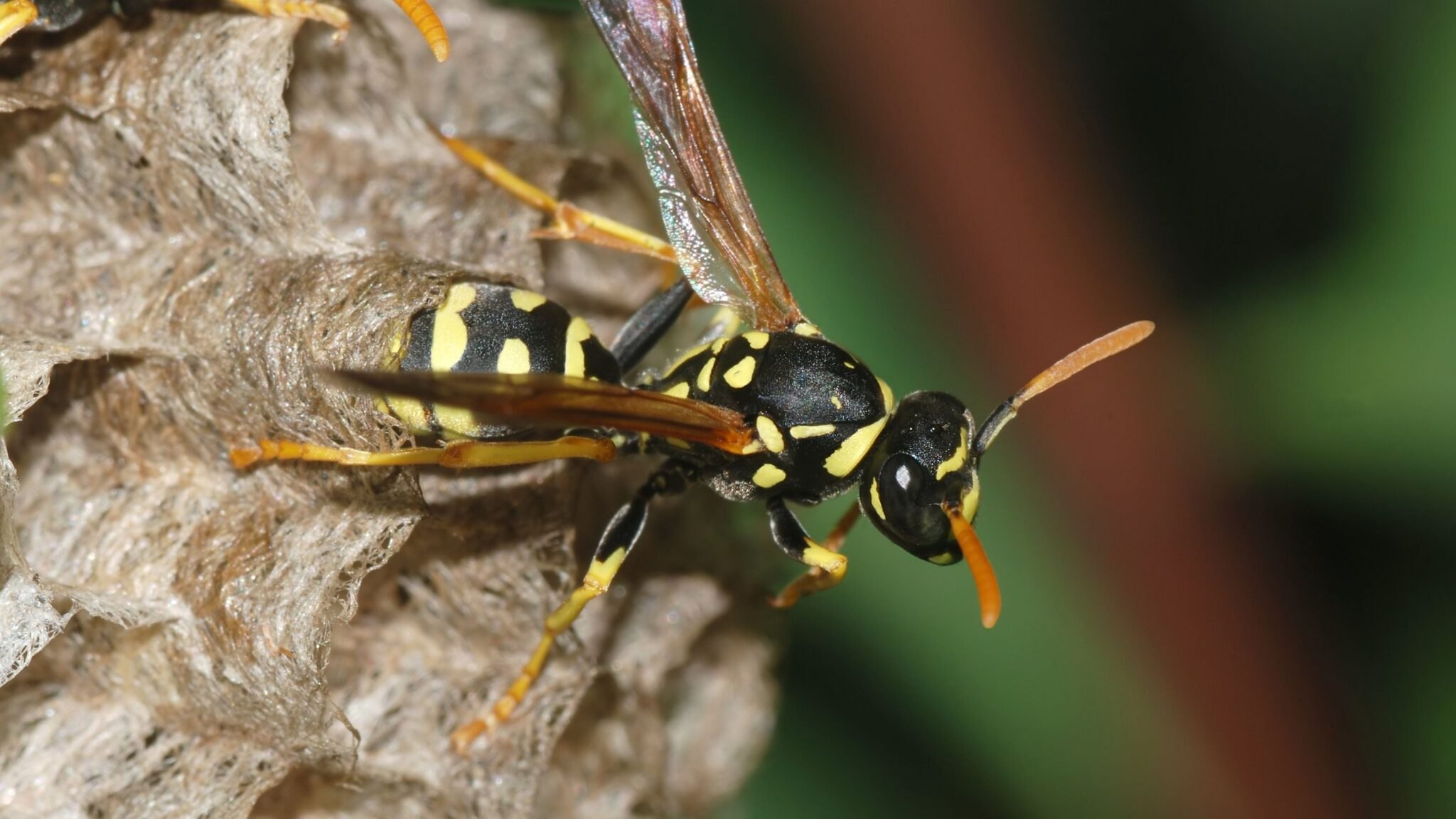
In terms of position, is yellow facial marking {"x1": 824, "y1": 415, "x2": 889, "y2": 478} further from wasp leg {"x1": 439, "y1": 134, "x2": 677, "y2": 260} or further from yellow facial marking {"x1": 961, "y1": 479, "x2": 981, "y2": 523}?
wasp leg {"x1": 439, "y1": 134, "x2": 677, "y2": 260}

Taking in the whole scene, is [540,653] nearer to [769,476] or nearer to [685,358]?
[769,476]

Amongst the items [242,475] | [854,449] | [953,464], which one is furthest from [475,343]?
[953,464]

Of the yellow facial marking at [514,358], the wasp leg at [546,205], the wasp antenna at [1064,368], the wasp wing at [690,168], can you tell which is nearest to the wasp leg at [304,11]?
the wasp leg at [546,205]

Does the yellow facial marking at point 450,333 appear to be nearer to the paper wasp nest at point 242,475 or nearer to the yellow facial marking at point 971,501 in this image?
the paper wasp nest at point 242,475

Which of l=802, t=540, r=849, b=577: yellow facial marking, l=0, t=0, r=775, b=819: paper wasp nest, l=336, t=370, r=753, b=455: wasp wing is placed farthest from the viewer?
l=802, t=540, r=849, b=577: yellow facial marking

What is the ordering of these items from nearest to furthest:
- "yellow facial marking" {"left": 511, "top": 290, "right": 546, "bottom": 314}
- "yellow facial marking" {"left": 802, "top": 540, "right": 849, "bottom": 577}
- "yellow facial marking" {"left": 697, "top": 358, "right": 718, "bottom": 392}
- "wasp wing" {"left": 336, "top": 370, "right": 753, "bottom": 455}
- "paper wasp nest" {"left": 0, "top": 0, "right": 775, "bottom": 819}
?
"wasp wing" {"left": 336, "top": 370, "right": 753, "bottom": 455} < "paper wasp nest" {"left": 0, "top": 0, "right": 775, "bottom": 819} < "yellow facial marking" {"left": 511, "top": 290, "right": 546, "bottom": 314} < "yellow facial marking" {"left": 802, "top": 540, "right": 849, "bottom": 577} < "yellow facial marking" {"left": 697, "top": 358, "right": 718, "bottom": 392}

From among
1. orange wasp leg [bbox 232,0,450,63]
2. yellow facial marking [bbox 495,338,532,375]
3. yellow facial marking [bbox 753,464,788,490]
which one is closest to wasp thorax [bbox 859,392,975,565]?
yellow facial marking [bbox 753,464,788,490]

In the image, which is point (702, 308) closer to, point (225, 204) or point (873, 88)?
point (873, 88)
